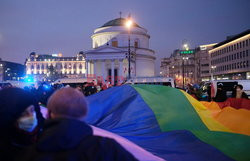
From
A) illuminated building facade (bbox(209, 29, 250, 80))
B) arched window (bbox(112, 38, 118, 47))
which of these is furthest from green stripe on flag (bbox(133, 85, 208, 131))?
arched window (bbox(112, 38, 118, 47))

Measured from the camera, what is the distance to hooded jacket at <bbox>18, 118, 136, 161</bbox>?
1935mm

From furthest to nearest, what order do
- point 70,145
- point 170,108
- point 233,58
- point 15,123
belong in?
1. point 233,58
2. point 170,108
3. point 15,123
4. point 70,145

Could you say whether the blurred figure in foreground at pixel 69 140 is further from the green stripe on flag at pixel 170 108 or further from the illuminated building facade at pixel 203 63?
the illuminated building facade at pixel 203 63

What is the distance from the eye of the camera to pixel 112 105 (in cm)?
721

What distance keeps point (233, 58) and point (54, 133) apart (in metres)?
79.9

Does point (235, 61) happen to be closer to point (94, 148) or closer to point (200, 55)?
point (200, 55)

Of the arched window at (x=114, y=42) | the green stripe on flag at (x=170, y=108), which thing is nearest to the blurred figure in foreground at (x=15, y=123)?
the green stripe on flag at (x=170, y=108)

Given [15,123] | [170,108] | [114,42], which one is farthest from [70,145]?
[114,42]

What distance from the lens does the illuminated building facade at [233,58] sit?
66312 mm

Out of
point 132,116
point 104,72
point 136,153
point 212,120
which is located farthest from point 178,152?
point 104,72

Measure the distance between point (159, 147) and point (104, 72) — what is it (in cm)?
6894

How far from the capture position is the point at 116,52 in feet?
234

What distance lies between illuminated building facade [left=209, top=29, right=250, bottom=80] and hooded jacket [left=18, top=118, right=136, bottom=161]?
69.5 metres

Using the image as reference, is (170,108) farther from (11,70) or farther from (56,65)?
(11,70)
